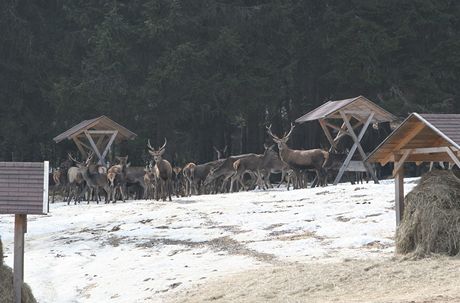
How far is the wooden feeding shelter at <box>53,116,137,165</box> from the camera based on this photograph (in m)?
39.3

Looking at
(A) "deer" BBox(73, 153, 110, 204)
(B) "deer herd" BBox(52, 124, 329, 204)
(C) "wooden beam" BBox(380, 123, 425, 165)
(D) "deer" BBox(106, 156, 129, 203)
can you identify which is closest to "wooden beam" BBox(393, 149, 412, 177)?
(C) "wooden beam" BBox(380, 123, 425, 165)

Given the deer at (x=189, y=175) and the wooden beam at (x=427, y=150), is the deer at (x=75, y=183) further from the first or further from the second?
the wooden beam at (x=427, y=150)

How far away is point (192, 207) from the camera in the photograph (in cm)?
2928

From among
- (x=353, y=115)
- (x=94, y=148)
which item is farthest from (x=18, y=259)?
(x=94, y=148)

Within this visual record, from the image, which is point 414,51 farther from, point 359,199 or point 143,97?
point 359,199

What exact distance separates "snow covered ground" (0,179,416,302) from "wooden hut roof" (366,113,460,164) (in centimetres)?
185

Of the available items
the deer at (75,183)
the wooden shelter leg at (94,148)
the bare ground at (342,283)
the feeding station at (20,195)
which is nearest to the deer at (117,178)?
the deer at (75,183)

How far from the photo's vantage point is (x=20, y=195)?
16.6 m

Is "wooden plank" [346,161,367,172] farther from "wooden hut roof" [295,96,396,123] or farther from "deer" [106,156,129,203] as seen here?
"deer" [106,156,129,203]

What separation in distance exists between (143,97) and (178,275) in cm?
2689

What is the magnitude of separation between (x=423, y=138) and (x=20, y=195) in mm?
7622

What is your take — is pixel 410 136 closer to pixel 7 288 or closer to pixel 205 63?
pixel 7 288

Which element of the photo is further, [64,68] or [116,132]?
[64,68]

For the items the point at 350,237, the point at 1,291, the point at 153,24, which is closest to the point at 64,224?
the point at 350,237
